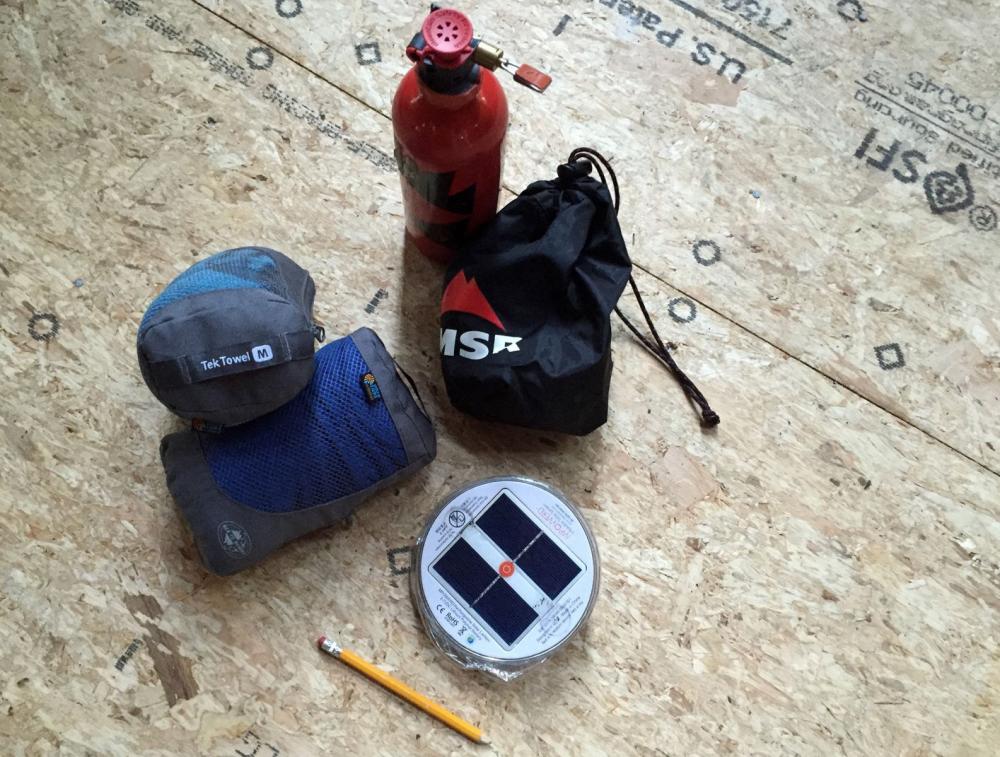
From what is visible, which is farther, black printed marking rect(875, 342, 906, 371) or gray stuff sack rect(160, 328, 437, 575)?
black printed marking rect(875, 342, 906, 371)

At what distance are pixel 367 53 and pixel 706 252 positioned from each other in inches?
21.9

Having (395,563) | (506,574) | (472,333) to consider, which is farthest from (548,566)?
(472,333)

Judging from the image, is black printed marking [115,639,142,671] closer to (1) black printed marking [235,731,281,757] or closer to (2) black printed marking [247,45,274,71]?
(1) black printed marking [235,731,281,757]

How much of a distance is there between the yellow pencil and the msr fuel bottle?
1.68ft

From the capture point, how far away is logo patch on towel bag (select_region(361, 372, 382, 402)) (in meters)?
0.91

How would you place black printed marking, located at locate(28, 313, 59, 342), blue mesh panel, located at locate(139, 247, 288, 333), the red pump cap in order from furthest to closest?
black printed marking, located at locate(28, 313, 59, 342), blue mesh panel, located at locate(139, 247, 288, 333), the red pump cap

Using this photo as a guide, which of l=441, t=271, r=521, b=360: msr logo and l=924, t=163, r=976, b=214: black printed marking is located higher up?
l=924, t=163, r=976, b=214: black printed marking

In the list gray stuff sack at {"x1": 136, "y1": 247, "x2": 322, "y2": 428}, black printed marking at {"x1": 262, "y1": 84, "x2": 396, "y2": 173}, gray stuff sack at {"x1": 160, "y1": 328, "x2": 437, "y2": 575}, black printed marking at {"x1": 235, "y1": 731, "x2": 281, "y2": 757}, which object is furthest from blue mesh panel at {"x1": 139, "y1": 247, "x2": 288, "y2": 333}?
black printed marking at {"x1": 235, "y1": 731, "x2": 281, "y2": 757}

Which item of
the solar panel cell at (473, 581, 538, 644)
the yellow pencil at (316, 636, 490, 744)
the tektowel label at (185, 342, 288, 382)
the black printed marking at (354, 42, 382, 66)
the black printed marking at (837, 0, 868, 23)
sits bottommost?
the yellow pencil at (316, 636, 490, 744)

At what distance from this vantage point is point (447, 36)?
2.49ft

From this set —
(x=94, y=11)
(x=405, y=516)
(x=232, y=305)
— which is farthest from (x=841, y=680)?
(x=94, y=11)

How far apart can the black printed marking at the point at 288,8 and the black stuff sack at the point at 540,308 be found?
1.55 ft

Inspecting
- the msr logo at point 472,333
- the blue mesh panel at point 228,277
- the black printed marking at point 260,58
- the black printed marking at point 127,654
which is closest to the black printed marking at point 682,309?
the msr logo at point 472,333

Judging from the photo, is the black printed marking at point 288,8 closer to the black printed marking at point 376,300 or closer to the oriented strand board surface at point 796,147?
the oriented strand board surface at point 796,147
